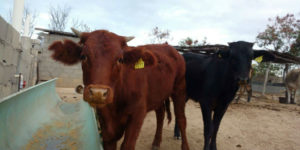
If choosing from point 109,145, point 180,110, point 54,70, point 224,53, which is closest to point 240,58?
point 224,53

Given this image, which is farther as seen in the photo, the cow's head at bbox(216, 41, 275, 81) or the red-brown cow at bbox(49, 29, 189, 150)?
the cow's head at bbox(216, 41, 275, 81)

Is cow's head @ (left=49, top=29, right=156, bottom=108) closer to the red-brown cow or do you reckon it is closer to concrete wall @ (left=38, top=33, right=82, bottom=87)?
the red-brown cow

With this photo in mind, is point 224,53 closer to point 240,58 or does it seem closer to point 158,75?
point 240,58

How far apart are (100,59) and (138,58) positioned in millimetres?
524

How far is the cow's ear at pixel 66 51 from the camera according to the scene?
2129 millimetres

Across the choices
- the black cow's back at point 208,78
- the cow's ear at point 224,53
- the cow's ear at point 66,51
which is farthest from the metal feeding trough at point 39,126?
the cow's ear at point 224,53

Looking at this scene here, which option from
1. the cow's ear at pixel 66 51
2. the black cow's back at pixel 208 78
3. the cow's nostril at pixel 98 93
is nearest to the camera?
the cow's nostril at pixel 98 93

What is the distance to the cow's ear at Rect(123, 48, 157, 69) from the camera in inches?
83.8

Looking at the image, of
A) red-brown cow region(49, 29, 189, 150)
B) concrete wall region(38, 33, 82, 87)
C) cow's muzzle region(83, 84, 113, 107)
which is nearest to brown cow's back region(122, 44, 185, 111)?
red-brown cow region(49, 29, 189, 150)

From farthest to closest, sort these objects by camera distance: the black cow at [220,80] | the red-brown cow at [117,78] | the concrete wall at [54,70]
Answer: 1. the concrete wall at [54,70]
2. the black cow at [220,80]
3. the red-brown cow at [117,78]

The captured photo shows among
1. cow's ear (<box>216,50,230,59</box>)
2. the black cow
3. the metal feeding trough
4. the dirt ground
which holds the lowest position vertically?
the dirt ground

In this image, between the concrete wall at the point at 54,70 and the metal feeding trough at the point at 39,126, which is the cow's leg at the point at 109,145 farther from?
the concrete wall at the point at 54,70

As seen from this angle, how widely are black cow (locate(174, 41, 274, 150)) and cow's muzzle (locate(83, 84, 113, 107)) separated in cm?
228

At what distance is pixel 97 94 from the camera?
60.5 inches
